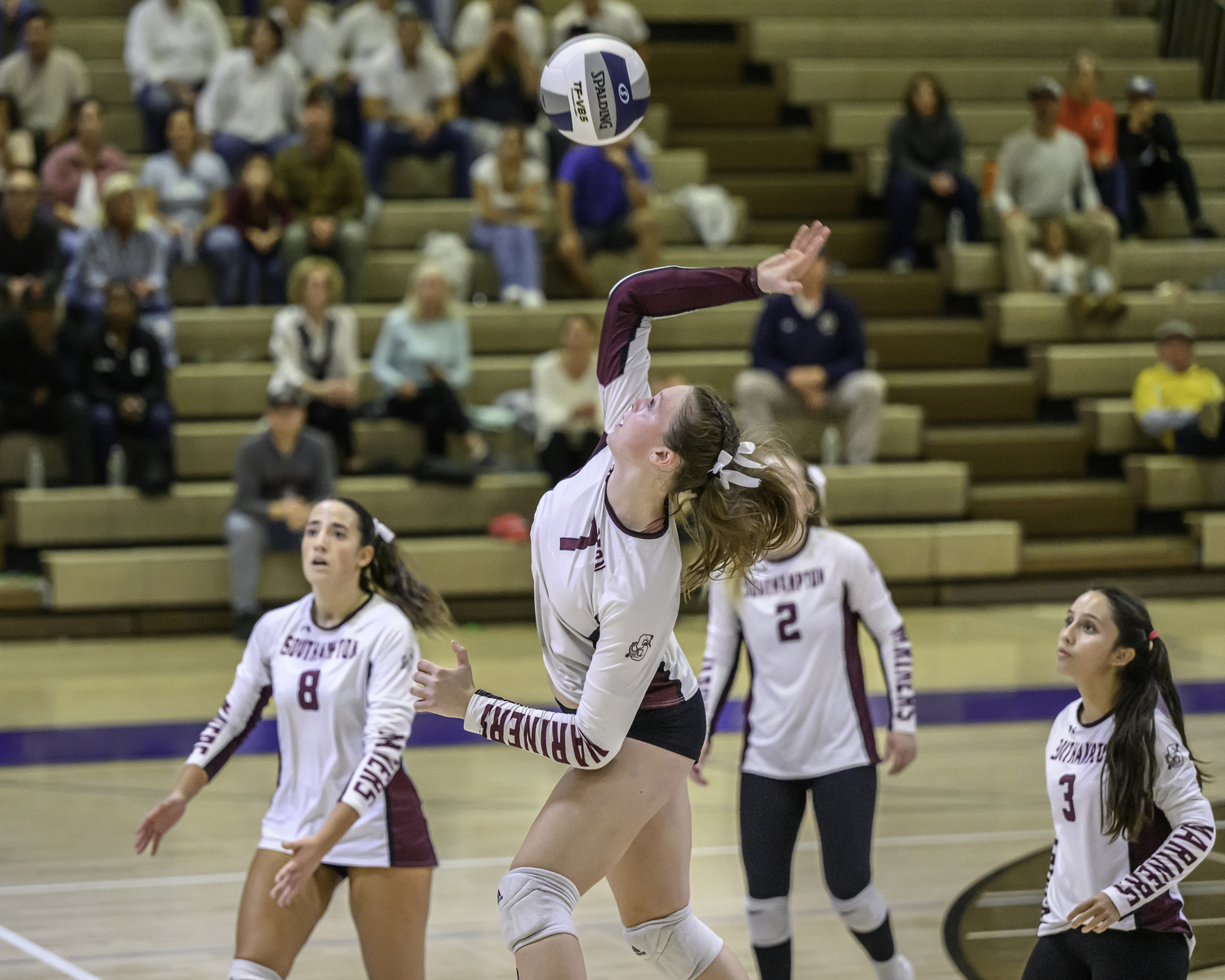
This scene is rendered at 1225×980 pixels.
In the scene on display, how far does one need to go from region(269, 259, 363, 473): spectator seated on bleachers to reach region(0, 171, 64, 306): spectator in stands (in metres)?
1.54

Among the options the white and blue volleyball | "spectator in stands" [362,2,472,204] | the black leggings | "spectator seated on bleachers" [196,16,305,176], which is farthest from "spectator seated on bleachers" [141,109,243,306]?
the black leggings

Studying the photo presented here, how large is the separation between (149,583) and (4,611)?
0.83 metres

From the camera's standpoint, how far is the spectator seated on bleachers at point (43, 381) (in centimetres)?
969

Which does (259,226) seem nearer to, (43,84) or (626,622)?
(43,84)

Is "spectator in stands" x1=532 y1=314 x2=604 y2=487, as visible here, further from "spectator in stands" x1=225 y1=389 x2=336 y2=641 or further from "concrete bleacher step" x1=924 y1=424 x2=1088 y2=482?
"concrete bleacher step" x1=924 y1=424 x2=1088 y2=482

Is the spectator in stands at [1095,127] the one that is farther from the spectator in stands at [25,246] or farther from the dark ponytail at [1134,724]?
the dark ponytail at [1134,724]

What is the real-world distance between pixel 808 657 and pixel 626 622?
1401 millimetres

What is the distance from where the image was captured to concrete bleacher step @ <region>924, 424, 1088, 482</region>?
1157 centimetres

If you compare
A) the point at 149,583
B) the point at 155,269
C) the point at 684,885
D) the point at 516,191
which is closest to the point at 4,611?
the point at 149,583

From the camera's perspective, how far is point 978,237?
498 inches

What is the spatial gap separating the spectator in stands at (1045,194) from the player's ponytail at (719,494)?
9.41 m

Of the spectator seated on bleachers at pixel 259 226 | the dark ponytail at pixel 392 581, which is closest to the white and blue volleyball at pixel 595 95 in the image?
the dark ponytail at pixel 392 581

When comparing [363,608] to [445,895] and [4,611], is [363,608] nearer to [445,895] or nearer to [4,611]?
[445,895]

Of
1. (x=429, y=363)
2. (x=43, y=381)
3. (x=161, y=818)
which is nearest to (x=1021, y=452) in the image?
(x=429, y=363)
